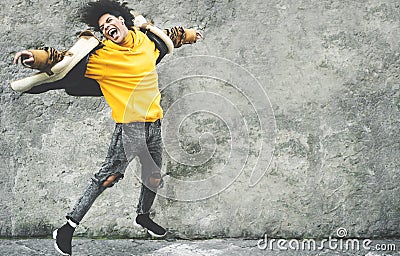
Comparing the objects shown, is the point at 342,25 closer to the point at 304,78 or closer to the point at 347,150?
the point at 304,78

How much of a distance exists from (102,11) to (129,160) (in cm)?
109

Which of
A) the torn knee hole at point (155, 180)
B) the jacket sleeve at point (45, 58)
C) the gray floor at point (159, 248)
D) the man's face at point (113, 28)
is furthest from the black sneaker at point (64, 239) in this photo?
the man's face at point (113, 28)

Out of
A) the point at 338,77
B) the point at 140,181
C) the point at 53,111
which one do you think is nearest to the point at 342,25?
the point at 338,77

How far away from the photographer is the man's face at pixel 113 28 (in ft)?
15.8

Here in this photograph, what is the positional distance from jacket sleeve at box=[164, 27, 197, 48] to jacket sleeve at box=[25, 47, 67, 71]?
2.60 feet

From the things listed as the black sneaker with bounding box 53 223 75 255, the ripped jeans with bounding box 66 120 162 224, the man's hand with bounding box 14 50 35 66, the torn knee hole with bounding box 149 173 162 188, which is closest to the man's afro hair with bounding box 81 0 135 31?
the man's hand with bounding box 14 50 35 66

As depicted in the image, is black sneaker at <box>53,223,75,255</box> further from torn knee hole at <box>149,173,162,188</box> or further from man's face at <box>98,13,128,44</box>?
man's face at <box>98,13,128,44</box>

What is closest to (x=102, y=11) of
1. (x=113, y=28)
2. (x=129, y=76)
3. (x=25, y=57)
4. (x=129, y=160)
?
(x=113, y=28)

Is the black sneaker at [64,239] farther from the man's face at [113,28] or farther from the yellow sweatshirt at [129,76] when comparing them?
the man's face at [113,28]

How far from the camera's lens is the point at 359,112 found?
5.10 m

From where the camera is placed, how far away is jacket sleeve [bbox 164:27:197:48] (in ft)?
16.3

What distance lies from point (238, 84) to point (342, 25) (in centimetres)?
89

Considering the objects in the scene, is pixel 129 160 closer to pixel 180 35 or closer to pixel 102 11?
pixel 180 35

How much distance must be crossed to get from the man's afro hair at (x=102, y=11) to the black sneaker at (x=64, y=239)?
1.46 m
